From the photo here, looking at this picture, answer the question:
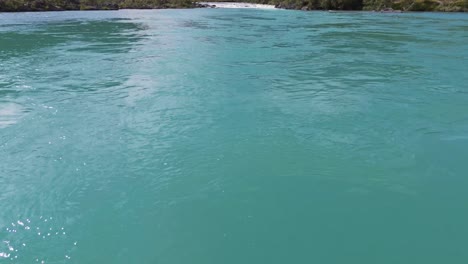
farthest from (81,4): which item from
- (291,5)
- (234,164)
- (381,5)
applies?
(234,164)

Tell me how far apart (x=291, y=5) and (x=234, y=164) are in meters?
66.0

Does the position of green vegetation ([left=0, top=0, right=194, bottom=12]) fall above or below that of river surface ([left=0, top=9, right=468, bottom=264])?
above

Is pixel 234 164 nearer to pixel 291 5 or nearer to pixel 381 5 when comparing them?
pixel 381 5

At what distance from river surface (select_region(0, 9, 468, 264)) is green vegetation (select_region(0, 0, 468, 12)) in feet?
146

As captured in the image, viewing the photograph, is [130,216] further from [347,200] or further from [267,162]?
[347,200]

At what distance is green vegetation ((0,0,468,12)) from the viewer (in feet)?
185

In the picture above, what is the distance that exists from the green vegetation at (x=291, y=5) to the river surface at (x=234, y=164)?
4436 cm

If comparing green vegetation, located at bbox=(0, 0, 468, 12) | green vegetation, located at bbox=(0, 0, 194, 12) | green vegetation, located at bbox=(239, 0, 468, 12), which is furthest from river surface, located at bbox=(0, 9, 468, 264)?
green vegetation, located at bbox=(0, 0, 194, 12)

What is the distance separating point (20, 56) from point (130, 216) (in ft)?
56.6

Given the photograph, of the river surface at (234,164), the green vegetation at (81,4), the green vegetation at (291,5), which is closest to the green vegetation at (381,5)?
the green vegetation at (291,5)

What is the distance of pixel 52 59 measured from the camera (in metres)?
20.7

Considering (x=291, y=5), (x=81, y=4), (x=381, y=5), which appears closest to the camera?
(x=381, y=5)

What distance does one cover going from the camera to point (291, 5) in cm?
7112

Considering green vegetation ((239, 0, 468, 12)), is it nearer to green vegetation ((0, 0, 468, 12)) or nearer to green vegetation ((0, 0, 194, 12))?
green vegetation ((0, 0, 468, 12))
